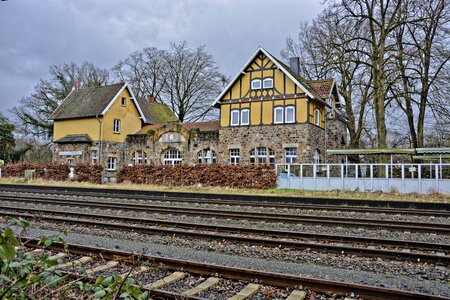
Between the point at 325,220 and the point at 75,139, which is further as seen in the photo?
the point at 75,139

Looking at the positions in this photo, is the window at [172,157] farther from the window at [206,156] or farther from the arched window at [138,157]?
the arched window at [138,157]

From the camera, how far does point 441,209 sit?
1623 centimetres

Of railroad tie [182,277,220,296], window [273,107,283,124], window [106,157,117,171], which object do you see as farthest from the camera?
window [106,157,117,171]

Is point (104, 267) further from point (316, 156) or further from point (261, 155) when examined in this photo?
point (316, 156)

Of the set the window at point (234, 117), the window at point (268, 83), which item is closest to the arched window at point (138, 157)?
the window at point (234, 117)

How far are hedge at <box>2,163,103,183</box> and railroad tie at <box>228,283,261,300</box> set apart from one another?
26.6 metres

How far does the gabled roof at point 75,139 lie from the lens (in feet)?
118

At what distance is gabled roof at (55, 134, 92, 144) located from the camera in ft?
118

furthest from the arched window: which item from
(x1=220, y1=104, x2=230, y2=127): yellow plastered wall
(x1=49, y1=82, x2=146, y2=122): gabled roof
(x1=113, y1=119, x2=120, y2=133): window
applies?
(x1=220, y1=104, x2=230, y2=127): yellow plastered wall

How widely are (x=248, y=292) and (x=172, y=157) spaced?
29147 millimetres

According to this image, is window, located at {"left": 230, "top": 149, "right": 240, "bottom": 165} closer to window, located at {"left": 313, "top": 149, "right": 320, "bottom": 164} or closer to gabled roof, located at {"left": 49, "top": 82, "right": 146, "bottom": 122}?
window, located at {"left": 313, "top": 149, "right": 320, "bottom": 164}

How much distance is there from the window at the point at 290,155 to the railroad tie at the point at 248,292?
935 inches

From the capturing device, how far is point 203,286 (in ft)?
18.3

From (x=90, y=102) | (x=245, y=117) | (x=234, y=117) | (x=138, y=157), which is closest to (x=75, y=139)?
(x=90, y=102)
